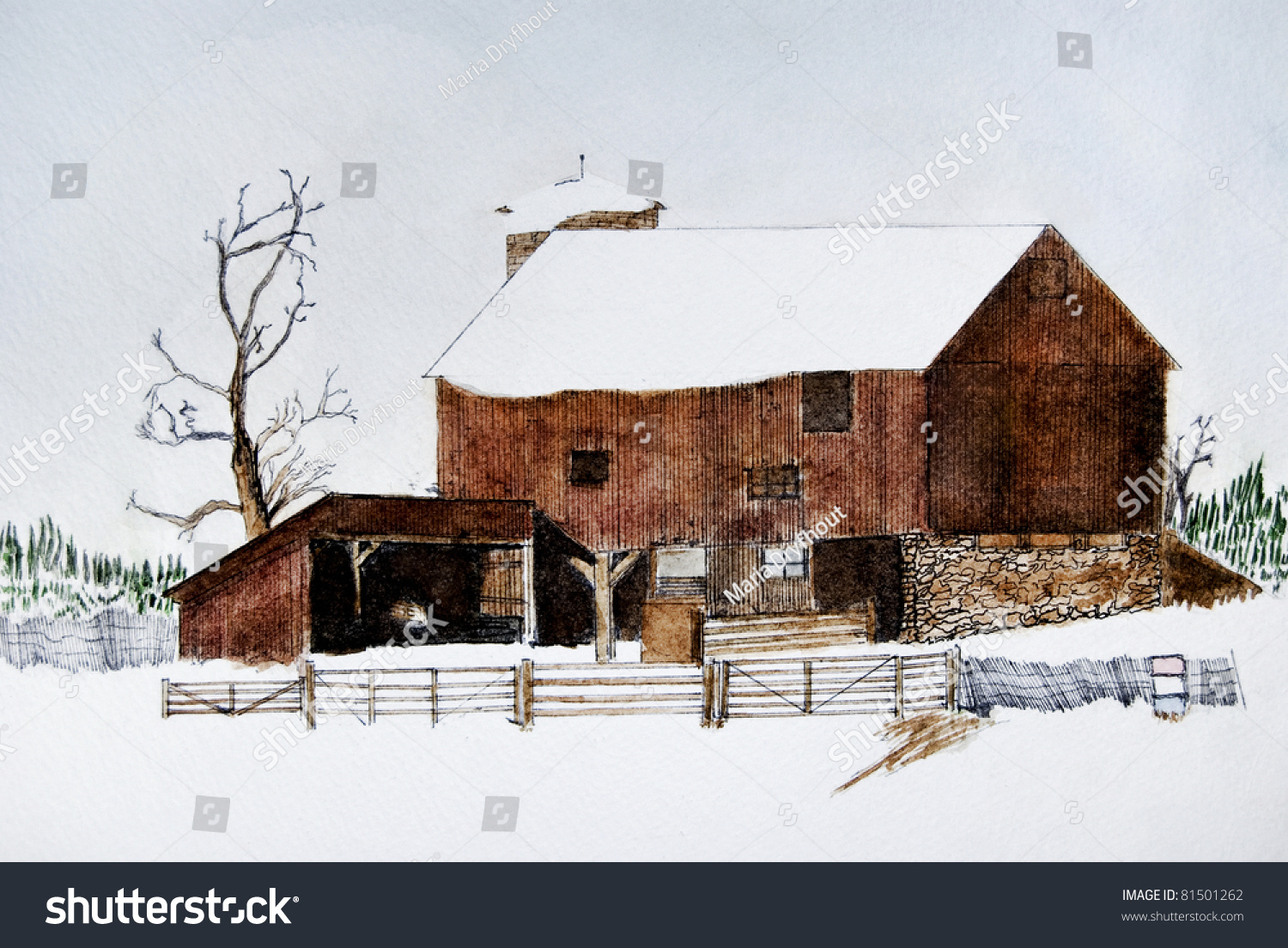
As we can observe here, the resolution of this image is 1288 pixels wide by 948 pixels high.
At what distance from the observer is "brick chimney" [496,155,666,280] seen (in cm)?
699

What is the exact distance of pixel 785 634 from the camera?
847 cm

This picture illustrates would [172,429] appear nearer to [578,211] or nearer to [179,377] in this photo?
[179,377]

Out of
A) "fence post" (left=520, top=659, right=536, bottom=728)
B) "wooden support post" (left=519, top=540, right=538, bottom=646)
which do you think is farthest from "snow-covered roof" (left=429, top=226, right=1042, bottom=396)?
"fence post" (left=520, top=659, right=536, bottom=728)

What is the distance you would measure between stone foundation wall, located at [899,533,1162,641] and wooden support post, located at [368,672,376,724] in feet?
14.7

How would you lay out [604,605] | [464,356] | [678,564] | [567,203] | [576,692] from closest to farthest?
[576,692]
[464,356]
[567,203]
[604,605]
[678,564]

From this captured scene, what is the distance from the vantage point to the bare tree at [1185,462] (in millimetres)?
6805

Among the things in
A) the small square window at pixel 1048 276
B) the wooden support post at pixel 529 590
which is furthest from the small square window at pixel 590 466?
the small square window at pixel 1048 276

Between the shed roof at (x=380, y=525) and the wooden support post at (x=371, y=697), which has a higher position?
the shed roof at (x=380, y=525)

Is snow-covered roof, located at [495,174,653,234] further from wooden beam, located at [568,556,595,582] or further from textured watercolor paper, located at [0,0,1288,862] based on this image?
wooden beam, located at [568,556,595,582]

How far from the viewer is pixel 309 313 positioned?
662 cm

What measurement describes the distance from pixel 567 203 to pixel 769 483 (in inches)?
119

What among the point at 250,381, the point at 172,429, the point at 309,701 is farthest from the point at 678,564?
the point at 172,429

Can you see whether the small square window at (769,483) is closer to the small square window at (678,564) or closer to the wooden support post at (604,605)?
the small square window at (678,564)

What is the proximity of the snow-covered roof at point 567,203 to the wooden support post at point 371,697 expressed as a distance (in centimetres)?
330
